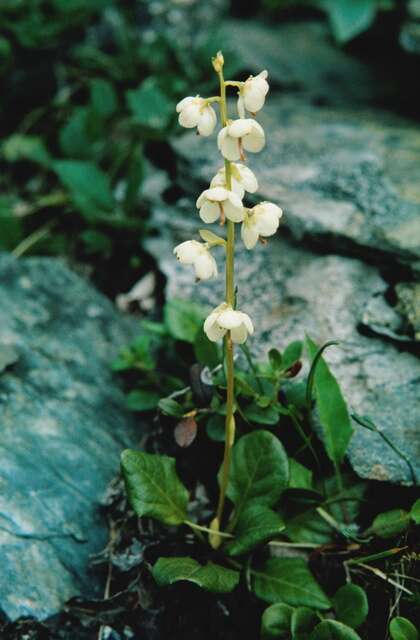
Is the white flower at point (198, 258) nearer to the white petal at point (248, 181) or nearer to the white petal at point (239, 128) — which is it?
the white petal at point (248, 181)

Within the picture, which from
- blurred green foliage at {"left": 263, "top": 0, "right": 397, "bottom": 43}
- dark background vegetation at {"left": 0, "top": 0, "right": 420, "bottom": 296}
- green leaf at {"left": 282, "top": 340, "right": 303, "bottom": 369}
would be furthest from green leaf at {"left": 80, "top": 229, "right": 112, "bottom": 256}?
blurred green foliage at {"left": 263, "top": 0, "right": 397, "bottom": 43}

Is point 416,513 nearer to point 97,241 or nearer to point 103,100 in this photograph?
point 97,241

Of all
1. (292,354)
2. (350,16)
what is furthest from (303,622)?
(350,16)

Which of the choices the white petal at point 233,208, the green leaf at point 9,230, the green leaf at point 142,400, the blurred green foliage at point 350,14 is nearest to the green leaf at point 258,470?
the green leaf at point 142,400

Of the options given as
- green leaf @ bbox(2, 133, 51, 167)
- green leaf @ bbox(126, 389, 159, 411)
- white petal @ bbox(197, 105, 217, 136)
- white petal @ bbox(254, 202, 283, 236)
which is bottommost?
green leaf @ bbox(126, 389, 159, 411)

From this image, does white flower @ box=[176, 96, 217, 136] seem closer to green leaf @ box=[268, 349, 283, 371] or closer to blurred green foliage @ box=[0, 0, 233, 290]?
green leaf @ box=[268, 349, 283, 371]
